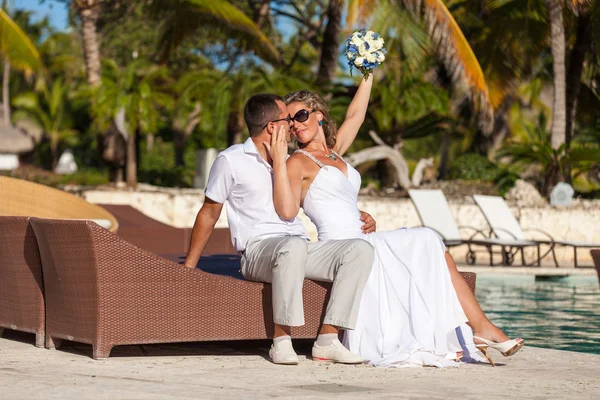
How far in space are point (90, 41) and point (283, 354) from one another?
596 inches

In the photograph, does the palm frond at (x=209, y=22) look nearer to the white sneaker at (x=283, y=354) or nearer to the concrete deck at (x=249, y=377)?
the concrete deck at (x=249, y=377)

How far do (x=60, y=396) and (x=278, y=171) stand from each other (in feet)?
5.69

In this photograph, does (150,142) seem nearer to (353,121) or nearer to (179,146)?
(179,146)

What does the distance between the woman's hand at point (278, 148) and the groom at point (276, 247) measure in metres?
0.05

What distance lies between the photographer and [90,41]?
63.2 ft

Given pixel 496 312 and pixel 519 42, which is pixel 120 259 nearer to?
pixel 496 312

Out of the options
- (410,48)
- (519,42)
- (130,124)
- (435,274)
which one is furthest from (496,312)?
(519,42)

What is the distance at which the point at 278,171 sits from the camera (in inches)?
203

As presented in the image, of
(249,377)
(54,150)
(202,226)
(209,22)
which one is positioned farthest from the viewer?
(54,150)

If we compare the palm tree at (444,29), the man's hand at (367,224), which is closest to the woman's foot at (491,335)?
the man's hand at (367,224)

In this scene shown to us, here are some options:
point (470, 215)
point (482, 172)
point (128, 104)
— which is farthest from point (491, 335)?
point (482, 172)

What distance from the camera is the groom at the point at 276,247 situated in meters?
5.05

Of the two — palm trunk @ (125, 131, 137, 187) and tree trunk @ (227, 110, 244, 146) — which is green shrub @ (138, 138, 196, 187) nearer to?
tree trunk @ (227, 110, 244, 146)

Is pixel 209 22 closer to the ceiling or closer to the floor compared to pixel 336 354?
closer to the ceiling
